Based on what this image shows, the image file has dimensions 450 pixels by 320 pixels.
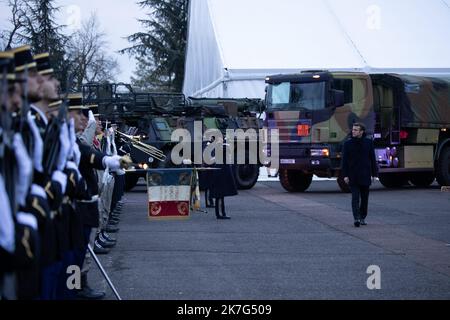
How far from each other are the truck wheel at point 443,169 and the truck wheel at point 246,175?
497 centimetres

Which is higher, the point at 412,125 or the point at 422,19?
the point at 422,19

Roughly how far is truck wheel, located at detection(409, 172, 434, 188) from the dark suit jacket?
37.3ft

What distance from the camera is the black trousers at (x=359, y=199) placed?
16188 mm

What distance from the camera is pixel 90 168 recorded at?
8.72m

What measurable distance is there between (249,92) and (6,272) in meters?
26.2

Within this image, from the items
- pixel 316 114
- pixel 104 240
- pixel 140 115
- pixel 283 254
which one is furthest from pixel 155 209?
pixel 140 115

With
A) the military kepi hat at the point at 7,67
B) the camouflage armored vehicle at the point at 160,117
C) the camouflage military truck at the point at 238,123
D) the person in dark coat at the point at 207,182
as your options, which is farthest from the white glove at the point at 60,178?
the camouflage military truck at the point at 238,123

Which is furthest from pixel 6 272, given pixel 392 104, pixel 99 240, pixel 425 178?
pixel 425 178

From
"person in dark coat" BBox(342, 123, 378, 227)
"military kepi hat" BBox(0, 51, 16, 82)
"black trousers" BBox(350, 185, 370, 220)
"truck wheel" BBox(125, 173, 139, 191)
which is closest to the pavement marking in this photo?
"black trousers" BBox(350, 185, 370, 220)

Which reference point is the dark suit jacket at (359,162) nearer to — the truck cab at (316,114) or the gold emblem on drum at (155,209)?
the gold emblem on drum at (155,209)

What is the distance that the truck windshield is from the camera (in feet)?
77.9

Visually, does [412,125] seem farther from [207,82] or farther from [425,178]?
[207,82]

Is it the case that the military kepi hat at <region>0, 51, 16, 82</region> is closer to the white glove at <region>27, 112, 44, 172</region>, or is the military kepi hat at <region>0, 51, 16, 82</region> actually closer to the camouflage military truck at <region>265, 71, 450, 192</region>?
the white glove at <region>27, 112, 44, 172</region>

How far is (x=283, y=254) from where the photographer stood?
12734 mm
